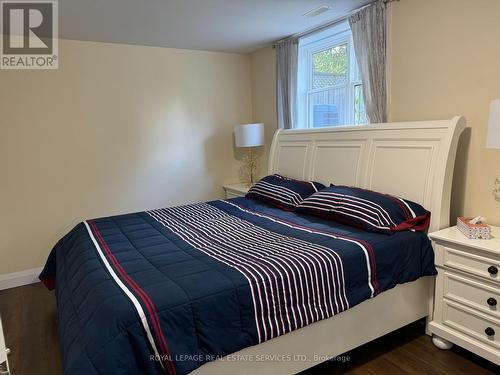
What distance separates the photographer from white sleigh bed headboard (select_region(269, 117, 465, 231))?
2268 mm

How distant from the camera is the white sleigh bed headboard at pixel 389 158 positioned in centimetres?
227

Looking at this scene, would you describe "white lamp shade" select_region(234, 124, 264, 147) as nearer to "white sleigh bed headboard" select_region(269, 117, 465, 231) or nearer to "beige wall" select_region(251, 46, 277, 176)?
"beige wall" select_region(251, 46, 277, 176)

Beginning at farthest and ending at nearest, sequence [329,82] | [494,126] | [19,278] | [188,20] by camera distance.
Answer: [329,82] → [19,278] → [188,20] → [494,126]

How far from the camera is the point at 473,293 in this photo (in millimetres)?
2008

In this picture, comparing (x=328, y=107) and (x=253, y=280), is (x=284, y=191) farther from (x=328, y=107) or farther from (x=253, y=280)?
(x=253, y=280)

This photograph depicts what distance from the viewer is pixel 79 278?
5.99 ft

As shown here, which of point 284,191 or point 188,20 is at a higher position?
point 188,20

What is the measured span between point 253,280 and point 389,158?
5.09 feet

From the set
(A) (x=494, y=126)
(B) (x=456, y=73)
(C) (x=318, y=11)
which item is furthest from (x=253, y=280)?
(C) (x=318, y=11)

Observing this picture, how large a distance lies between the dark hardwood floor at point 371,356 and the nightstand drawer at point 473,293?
0.36 m

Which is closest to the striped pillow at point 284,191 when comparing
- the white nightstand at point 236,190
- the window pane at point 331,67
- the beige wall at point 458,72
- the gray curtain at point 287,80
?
the white nightstand at point 236,190

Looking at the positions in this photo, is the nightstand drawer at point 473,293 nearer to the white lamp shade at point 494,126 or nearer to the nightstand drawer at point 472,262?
the nightstand drawer at point 472,262

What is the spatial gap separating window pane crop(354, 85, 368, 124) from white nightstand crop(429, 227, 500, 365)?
1.36 meters

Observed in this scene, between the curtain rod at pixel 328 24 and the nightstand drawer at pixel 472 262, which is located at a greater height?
the curtain rod at pixel 328 24
